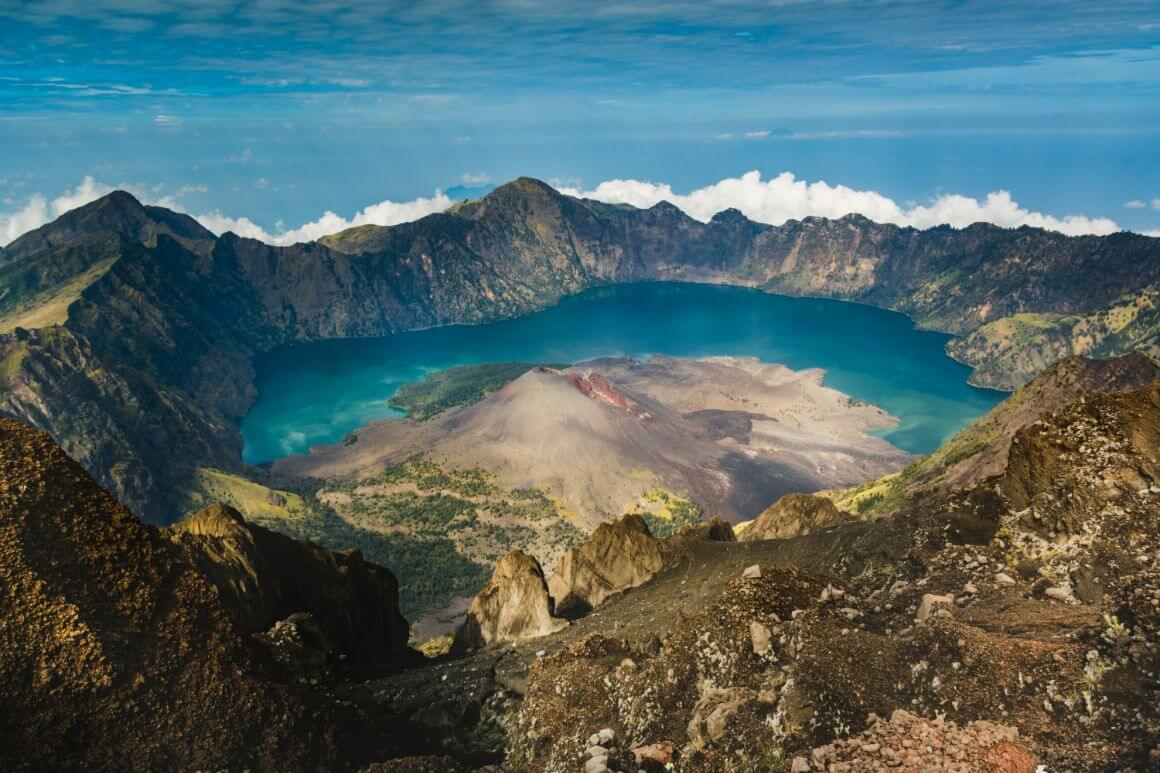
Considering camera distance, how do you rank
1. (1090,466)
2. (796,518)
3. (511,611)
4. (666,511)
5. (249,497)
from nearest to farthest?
(1090,466) → (511,611) → (796,518) → (666,511) → (249,497)

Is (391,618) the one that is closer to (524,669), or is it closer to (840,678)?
(524,669)

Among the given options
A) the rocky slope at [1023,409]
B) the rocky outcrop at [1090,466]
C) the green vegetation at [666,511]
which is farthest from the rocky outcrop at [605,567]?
the green vegetation at [666,511]

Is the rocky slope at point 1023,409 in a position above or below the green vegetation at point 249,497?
above

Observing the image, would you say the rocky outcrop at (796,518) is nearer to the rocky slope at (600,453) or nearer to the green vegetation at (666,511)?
the green vegetation at (666,511)

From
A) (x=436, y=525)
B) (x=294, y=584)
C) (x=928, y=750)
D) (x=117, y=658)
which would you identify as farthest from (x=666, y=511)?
(x=928, y=750)

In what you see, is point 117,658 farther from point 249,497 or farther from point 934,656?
point 249,497
